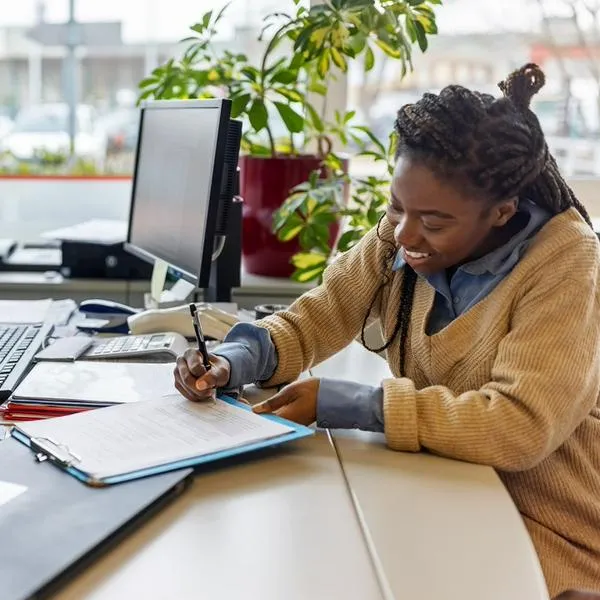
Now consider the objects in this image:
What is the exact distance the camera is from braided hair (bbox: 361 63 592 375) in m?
1.07

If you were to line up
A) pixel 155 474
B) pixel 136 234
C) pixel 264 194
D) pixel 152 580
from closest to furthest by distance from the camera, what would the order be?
pixel 152 580 → pixel 155 474 → pixel 136 234 → pixel 264 194

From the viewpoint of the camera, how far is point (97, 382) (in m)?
1.29

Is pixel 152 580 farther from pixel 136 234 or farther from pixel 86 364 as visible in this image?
pixel 136 234

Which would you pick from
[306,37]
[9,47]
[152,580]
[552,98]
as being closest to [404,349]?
[152,580]

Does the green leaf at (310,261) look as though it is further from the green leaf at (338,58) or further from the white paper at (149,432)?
the white paper at (149,432)

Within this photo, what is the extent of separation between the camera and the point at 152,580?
0.76 meters

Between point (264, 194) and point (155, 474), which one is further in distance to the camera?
point (264, 194)

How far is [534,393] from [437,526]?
0.23m

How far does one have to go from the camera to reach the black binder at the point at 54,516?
2.43 ft

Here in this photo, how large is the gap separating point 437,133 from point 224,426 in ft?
1.46

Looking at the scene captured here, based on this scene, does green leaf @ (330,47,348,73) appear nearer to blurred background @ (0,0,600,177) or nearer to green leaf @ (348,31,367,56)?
green leaf @ (348,31,367,56)

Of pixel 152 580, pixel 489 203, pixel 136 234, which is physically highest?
pixel 489 203

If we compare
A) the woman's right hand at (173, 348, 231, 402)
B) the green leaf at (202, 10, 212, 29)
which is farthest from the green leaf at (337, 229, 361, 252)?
the woman's right hand at (173, 348, 231, 402)

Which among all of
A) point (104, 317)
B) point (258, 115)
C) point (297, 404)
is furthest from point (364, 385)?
point (258, 115)
